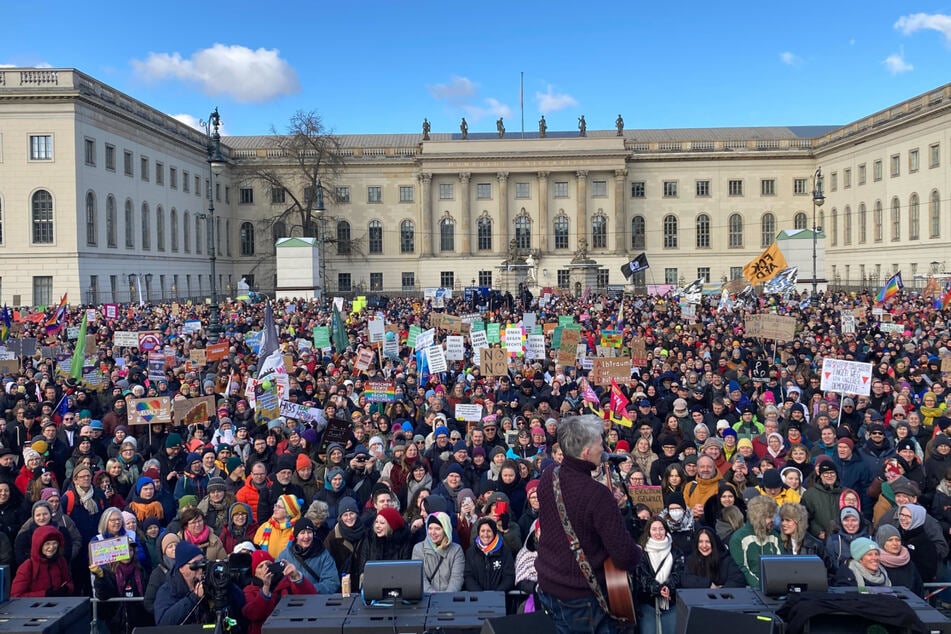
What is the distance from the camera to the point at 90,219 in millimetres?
50250

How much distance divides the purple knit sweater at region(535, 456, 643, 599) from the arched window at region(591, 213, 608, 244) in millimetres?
69878

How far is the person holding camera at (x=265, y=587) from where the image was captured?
677 centimetres

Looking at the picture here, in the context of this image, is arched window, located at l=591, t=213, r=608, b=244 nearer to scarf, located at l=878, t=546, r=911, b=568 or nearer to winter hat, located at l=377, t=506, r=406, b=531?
winter hat, located at l=377, t=506, r=406, b=531

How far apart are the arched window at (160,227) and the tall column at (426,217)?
2144cm

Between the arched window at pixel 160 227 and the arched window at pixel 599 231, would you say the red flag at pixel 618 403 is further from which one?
the arched window at pixel 599 231

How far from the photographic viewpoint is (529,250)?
7400 cm

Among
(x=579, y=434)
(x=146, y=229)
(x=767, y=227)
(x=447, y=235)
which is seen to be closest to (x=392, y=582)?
(x=579, y=434)

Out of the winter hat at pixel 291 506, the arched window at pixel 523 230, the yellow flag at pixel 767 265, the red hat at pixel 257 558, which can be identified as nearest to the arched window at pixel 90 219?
the arched window at pixel 523 230

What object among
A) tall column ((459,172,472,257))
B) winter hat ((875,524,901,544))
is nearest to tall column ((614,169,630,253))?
tall column ((459,172,472,257))

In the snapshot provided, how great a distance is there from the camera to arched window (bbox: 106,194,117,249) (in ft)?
171

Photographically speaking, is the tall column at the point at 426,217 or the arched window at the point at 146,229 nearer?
the arched window at the point at 146,229

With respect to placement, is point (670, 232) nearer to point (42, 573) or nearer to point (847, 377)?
point (847, 377)

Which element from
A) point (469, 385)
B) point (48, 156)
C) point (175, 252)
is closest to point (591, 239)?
point (175, 252)

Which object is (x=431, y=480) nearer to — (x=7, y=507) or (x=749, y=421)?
(x=7, y=507)
